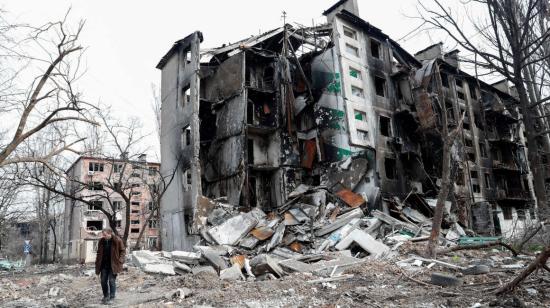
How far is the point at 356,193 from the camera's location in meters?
20.8

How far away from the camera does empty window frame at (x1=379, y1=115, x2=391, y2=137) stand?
2412cm

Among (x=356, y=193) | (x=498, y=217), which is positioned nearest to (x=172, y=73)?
(x=356, y=193)

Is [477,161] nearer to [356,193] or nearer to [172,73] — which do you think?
[356,193]

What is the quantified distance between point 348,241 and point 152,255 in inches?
284

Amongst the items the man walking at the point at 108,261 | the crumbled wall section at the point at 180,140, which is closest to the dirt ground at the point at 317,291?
the man walking at the point at 108,261

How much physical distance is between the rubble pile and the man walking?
9.46 ft

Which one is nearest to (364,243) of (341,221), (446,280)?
(341,221)

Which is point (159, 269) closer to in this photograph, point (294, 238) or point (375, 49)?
point (294, 238)

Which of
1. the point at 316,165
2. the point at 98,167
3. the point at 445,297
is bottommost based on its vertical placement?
the point at 445,297

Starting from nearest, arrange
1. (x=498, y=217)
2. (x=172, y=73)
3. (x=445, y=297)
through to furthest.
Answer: (x=445, y=297)
(x=172, y=73)
(x=498, y=217)

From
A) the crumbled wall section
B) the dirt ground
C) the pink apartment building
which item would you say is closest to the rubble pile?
the dirt ground

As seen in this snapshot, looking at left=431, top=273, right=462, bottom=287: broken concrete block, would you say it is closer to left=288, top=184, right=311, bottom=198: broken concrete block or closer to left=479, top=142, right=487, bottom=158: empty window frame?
left=288, top=184, right=311, bottom=198: broken concrete block

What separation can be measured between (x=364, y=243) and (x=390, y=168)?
9978 mm

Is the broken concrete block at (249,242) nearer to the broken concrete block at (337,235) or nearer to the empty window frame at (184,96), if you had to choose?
the broken concrete block at (337,235)
